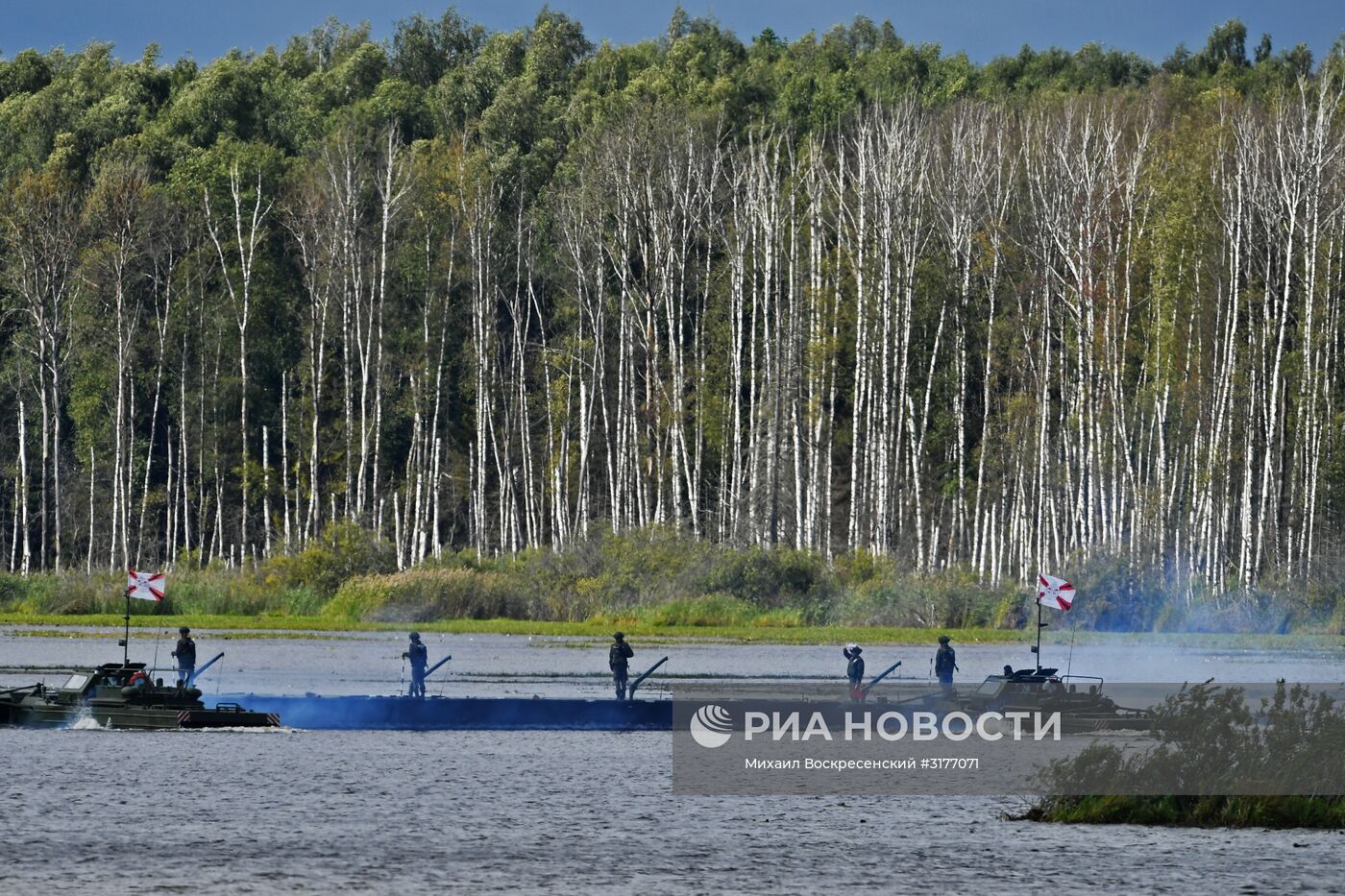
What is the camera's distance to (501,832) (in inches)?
1004

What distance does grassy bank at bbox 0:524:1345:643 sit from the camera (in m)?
63.1

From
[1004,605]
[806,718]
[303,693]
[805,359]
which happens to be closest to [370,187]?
[805,359]

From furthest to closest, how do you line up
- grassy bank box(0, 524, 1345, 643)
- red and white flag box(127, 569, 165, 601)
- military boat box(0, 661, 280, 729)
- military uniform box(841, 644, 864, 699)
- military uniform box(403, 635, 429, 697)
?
grassy bank box(0, 524, 1345, 643) → red and white flag box(127, 569, 165, 601) → military uniform box(403, 635, 429, 697) → military uniform box(841, 644, 864, 699) → military boat box(0, 661, 280, 729)

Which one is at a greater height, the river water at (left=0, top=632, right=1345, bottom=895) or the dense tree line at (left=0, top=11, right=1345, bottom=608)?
the dense tree line at (left=0, top=11, right=1345, bottom=608)

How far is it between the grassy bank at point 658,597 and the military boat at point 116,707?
2453cm

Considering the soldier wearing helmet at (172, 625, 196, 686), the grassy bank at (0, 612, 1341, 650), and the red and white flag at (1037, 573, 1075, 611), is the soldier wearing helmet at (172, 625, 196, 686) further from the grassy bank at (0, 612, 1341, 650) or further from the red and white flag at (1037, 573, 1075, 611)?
the grassy bank at (0, 612, 1341, 650)

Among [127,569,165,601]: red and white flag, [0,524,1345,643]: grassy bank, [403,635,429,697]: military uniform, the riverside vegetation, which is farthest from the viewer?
[0,524,1345,643]: grassy bank

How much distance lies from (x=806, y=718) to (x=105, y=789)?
13142 mm

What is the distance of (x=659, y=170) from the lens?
7938 cm

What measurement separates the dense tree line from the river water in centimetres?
3553

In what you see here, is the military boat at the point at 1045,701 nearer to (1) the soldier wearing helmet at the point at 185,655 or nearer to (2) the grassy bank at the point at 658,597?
(1) the soldier wearing helmet at the point at 185,655

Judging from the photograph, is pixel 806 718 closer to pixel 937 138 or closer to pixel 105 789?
pixel 105 789

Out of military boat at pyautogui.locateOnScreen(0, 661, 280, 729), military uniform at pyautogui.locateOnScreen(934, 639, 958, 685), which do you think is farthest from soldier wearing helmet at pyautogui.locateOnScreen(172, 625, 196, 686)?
military uniform at pyautogui.locateOnScreen(934, 639, 958, 685)

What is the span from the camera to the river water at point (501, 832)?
22.1m
